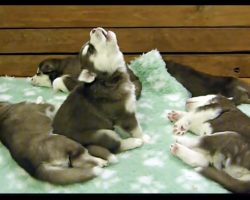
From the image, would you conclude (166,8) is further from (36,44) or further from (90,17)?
(36,44)

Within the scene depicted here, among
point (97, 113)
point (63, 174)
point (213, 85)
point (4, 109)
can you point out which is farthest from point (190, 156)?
point (4, 109)

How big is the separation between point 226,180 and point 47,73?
68.0 inches

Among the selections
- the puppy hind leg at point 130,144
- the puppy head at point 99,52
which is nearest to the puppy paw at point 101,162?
the puppy hind leg at point 130,144

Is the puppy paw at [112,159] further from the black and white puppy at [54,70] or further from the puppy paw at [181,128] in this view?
the black and white puppy at [54,70]

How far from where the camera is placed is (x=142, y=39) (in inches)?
152

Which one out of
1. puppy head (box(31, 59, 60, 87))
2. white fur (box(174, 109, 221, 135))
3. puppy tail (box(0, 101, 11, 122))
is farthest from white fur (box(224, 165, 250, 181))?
puppy head (box(31, 59, 60, 87))

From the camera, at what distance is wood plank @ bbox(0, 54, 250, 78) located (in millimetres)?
3920

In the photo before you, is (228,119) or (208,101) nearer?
(228,119)

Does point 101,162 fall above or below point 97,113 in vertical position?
below

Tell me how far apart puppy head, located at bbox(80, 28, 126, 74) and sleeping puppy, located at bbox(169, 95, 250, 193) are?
23.3 inches

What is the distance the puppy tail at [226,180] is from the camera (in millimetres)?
2287

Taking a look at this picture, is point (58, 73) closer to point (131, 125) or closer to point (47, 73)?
point (47, 73)

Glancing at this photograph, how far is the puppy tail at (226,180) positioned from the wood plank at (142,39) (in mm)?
1617

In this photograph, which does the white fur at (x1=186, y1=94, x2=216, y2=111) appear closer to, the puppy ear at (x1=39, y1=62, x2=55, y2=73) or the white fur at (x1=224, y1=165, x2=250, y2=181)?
the white fur at (x1=224, y1=165, x2=250, y2=181)
